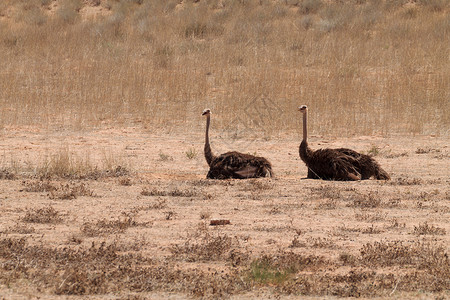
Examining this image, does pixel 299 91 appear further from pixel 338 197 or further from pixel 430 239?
pixel 430 239

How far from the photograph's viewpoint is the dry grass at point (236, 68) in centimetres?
1703

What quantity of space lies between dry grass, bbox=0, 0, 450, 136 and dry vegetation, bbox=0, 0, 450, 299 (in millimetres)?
69

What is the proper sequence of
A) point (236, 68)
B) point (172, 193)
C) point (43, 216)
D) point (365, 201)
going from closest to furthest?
point (43, 216)
point (365, 201)
point (172, 193)
point (236, 68)

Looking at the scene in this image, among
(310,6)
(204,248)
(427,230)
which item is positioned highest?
(310,6)

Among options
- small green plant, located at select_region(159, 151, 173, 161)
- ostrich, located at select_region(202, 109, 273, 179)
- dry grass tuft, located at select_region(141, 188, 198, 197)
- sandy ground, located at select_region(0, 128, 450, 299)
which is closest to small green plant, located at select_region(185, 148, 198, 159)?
sandy ground, located at select_region(0, 128, 450, 299)

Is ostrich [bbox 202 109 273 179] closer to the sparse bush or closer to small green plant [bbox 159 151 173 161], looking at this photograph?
small green plant [bbox 159 151 173 161]

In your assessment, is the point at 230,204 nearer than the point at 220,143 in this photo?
Yes

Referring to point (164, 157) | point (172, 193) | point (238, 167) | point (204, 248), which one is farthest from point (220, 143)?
point (204, 248)

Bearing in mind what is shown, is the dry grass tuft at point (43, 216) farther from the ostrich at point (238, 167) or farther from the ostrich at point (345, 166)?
the ostrich at point (345, 166)

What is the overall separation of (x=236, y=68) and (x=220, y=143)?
17.7ft

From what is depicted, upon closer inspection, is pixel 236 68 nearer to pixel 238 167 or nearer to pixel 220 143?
pixel 220 143

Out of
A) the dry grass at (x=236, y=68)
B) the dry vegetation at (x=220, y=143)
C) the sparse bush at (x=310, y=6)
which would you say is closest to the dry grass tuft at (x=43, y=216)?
the dry vegetation at (x=220, y=143)

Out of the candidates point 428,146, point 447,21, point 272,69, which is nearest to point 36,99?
point 272,69

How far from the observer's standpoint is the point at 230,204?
960cm
